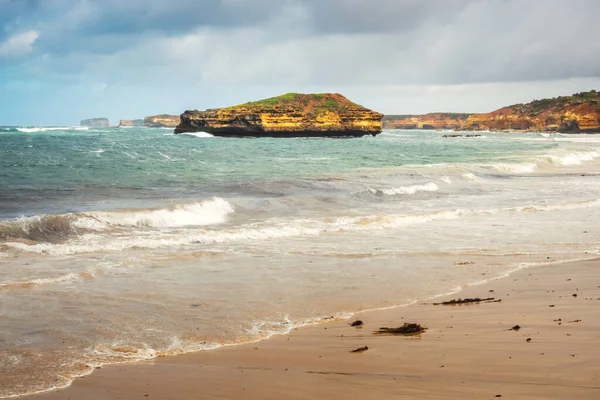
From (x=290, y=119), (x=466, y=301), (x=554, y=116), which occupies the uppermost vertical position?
(x=554, y=116)

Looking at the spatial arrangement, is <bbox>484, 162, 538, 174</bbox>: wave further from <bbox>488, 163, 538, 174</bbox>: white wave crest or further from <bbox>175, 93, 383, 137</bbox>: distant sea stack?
<bbox>175, 93, 383, 137</bbox>: distant sea stack

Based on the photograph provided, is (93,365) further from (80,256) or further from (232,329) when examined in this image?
(80,256)

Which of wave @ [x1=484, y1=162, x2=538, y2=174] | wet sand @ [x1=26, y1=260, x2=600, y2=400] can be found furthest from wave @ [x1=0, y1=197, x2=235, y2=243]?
wave @ [x1=484, y1=162, x2=538, y2=174]

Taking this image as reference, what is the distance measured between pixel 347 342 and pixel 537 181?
25489 mm

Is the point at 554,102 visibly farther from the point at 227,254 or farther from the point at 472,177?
the point at 227,254

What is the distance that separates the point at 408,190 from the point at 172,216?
10935 millimetres

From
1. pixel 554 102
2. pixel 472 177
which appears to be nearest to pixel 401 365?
pixel 472 177

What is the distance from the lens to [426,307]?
24.5 ft

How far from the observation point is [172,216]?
15.9 metres

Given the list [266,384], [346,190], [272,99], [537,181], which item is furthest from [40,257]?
[272,99]

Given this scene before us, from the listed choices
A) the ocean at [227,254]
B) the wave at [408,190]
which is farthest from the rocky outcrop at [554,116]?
the wave at [408,190]

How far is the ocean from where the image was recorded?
6.42 metres

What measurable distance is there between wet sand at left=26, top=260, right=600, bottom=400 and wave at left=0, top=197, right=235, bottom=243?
8467mm

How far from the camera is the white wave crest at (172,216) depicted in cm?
Answer: 1501
